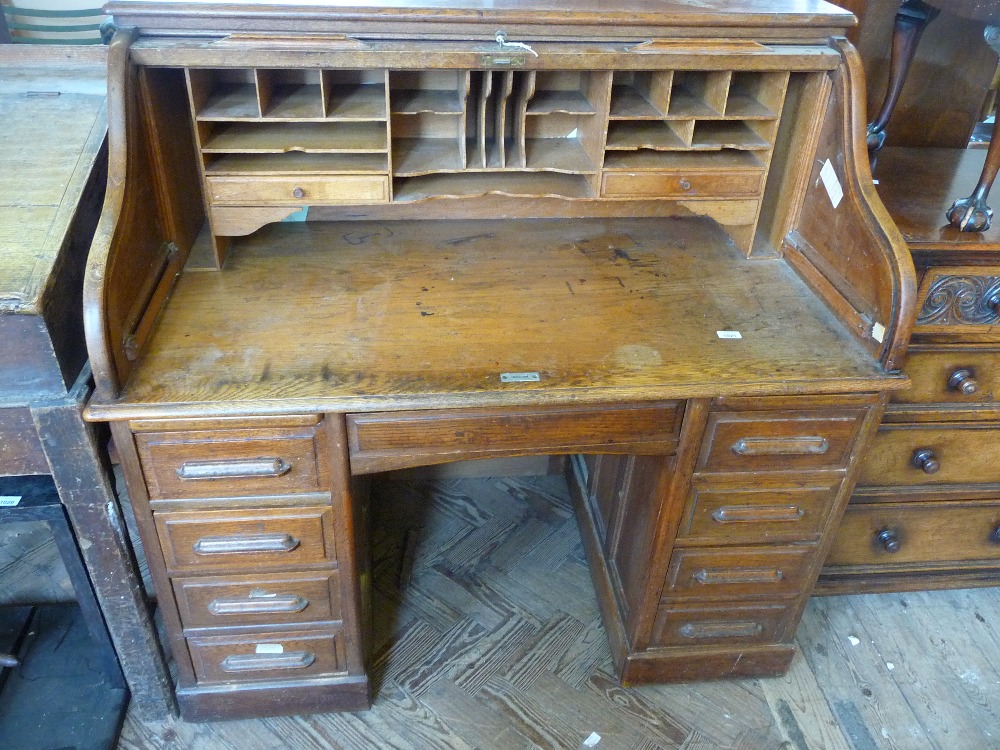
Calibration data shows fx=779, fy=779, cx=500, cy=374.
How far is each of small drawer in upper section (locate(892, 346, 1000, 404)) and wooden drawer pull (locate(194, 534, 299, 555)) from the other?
4.44 feet

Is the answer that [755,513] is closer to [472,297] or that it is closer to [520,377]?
[520,377]

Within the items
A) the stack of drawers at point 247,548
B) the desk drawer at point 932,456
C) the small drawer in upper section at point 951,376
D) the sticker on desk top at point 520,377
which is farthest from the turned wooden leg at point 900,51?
the stack of drawers at point 247,548

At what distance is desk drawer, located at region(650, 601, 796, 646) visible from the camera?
1.77 m

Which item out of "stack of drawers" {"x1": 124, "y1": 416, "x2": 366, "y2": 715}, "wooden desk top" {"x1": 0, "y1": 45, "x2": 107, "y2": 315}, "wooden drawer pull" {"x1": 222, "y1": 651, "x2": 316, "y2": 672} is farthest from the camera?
"wooden drawer pull" {"x1": 222, "y1": 651, "x2": 316, "y2": 672}

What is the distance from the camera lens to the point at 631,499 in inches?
72.9

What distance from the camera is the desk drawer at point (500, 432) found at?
136 centimetres

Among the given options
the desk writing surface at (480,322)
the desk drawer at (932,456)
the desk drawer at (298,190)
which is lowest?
the desk drawer at (932,456)

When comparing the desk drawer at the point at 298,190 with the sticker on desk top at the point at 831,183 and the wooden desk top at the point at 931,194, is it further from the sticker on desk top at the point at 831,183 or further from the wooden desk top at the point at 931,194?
the wooden desk top at the point at 931,194

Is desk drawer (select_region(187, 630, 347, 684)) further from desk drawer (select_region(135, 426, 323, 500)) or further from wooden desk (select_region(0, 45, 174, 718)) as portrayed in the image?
desk drawer (select_region(135, 426, 323, 500))

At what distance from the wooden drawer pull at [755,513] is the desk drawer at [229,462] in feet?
2.64

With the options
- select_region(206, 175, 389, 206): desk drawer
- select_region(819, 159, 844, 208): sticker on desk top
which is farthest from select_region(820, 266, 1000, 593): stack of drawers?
select_region(206, 175, 389, 206): desk drawer

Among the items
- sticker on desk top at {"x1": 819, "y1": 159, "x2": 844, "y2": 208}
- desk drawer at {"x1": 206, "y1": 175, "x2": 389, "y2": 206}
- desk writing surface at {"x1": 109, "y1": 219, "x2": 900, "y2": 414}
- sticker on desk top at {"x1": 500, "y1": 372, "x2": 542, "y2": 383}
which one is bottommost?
desk writing surface at {"x1": 109, "y1": 219, "x2": 900, "y2": 414}

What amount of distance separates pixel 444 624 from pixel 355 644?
1.29 ft

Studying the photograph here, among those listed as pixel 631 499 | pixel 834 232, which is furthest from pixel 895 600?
pixel 834 232
